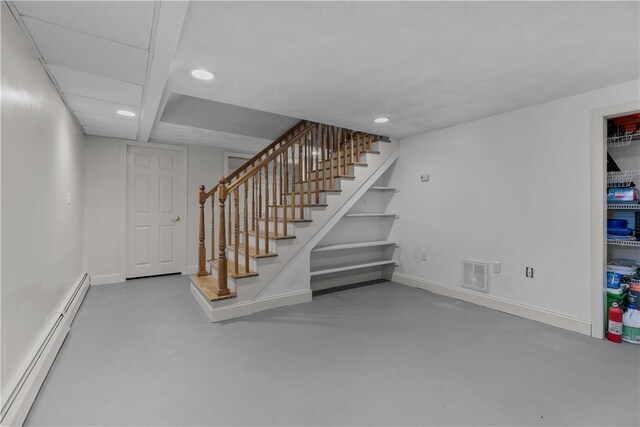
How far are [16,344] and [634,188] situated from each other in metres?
4.71

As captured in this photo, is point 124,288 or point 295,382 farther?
point 124,288

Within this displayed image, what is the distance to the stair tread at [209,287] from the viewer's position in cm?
298

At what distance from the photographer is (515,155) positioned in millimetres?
3117

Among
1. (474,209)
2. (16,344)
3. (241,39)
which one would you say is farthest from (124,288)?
(474,209)

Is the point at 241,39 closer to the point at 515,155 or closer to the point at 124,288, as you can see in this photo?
the point at 515,155

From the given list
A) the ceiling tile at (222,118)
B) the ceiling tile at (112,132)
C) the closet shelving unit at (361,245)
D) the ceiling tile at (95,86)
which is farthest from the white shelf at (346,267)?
the ceiling tile at (112,132)

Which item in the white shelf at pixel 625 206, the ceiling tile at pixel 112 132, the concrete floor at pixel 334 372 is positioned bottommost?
the concrete floor at pixel 334 372

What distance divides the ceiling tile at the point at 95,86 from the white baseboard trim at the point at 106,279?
2.74 metres

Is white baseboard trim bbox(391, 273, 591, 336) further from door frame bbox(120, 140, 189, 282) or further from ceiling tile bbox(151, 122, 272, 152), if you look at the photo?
door frame bbox(120, 140, 189, 282)

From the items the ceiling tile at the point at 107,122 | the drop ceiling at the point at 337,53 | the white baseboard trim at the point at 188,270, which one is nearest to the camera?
the drop ceiling at the point at 337,53

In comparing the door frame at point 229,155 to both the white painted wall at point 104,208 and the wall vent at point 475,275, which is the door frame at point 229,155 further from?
the wall vent at point 475,275

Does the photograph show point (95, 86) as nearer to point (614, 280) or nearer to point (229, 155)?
point (229, 155)

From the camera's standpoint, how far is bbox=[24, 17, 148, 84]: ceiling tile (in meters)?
1.69

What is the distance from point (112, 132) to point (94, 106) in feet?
3.85
